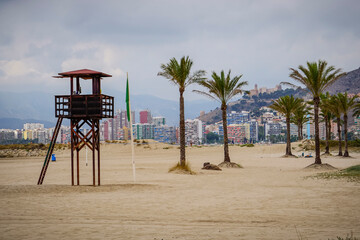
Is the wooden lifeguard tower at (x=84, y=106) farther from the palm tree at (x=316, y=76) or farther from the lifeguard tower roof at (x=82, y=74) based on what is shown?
the palm tree at (x=316, y=76)

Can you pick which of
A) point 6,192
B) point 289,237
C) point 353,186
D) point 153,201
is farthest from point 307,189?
point 6,192

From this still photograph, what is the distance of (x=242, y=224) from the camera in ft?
34.0

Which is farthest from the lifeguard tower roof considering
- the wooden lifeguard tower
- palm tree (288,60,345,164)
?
palm tree (288,60,345,164)

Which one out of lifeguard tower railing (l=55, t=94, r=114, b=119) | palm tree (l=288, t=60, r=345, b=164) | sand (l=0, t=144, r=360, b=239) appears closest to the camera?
sand (l=0, t=144, r=360, b=239)

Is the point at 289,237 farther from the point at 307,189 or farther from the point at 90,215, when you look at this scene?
the point at 307,189

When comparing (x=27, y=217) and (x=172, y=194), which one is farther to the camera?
(x=172, y=194)

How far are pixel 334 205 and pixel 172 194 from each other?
582 centimetres

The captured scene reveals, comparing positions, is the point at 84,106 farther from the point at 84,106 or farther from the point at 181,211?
the point at 181,211

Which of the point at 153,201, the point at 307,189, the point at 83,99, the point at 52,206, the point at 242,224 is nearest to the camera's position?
the point at 242,224

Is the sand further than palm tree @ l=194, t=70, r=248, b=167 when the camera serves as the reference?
No

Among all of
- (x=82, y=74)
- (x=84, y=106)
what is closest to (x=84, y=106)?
(x=84, y=106)

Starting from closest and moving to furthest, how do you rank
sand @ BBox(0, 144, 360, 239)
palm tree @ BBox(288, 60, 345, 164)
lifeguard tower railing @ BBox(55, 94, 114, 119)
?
sand @ BBox(0, 144, 360, 239) < lifeguard tower railing @ BBox(55, 94, 114, 119) < palm tree @ BBox(288, 60, 345, 164)

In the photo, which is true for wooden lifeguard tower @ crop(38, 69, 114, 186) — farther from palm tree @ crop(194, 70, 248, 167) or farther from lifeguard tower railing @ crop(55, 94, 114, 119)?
palm tree @ crop(194, 70, 248, 167)

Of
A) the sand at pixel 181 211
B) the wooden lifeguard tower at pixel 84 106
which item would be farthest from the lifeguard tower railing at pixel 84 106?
the sand at pixel 181 211
